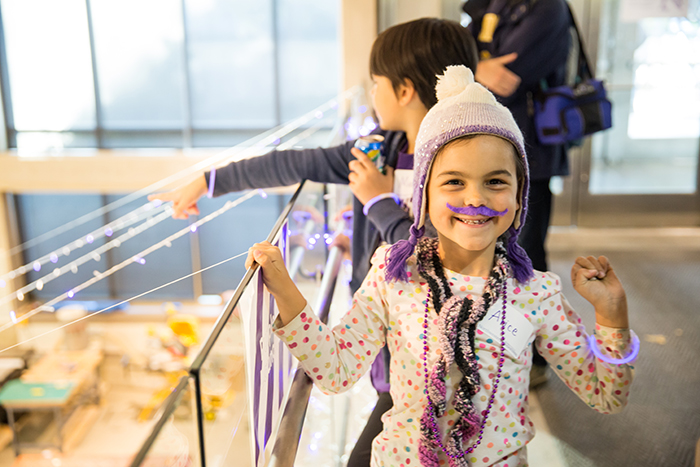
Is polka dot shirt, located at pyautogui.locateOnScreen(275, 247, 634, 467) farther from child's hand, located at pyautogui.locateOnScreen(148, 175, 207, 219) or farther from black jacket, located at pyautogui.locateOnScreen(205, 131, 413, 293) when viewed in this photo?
child's hand, located at pyautogui.locateOnScreen(148, 175, 207, 219)

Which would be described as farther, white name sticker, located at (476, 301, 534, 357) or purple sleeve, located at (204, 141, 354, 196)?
purple sleeve, located at (204, 141, 354, 196)

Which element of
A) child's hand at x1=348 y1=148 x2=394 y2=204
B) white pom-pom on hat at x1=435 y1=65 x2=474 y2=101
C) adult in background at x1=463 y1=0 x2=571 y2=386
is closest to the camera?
white pom-pom on hat at x1=435 y1=65 x2=474 y2=101

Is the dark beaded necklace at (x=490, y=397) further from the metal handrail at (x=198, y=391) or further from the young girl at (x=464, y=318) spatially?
the metal handrail at (x=198, y=391)

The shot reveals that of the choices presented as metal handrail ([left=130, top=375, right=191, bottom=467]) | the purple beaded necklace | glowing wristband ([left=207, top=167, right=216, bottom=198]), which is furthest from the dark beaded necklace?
glowing wristband ([left=207, top=167, right=216, bottom=198])

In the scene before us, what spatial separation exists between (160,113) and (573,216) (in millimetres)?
4535

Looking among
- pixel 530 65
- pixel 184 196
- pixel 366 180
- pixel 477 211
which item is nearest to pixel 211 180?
pixel 184 196

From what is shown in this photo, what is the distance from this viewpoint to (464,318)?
2.72 ft

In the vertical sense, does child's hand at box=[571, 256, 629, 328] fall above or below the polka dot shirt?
above

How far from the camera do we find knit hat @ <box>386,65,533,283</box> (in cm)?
81

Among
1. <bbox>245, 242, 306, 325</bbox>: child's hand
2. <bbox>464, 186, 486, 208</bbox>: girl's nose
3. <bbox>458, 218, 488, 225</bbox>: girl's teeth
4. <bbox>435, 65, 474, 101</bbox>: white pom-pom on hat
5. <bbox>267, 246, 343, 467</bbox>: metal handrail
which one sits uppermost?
<bbox>435, 65, 474, 101</bbox>: white pom-pom on hat

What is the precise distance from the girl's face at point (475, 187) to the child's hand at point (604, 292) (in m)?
0.15

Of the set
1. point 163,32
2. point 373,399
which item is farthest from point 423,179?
point 163,32

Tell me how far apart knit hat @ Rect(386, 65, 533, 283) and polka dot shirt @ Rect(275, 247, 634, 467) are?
30 millimetres

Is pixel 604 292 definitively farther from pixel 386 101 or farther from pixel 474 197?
pixel 386 101
